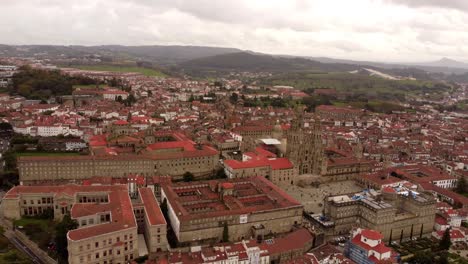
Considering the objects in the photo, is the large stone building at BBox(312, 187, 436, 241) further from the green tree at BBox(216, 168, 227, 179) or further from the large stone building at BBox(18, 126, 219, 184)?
the large stone building at BBox(18, 126, 219, 184)

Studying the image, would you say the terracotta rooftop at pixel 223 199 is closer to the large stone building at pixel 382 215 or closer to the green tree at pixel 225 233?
the green tree at pixel 225 233

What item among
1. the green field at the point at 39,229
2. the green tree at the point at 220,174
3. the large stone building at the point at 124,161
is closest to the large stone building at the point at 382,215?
the green tree at the point at 220,174

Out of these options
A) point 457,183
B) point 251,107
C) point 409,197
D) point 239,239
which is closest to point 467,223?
point 409,197

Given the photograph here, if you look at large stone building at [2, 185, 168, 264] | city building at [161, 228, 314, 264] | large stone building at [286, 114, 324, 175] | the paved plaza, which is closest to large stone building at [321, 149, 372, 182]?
the paved plaza

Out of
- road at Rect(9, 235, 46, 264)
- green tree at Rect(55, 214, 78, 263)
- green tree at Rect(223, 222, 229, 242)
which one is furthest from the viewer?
green tree at Rect(223, 222, 229, 242)

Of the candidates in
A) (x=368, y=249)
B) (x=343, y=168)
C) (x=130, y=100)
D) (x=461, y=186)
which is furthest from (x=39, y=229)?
(x=130, y=100)

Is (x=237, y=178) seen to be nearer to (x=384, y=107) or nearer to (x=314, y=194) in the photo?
(x=314, y=194)
